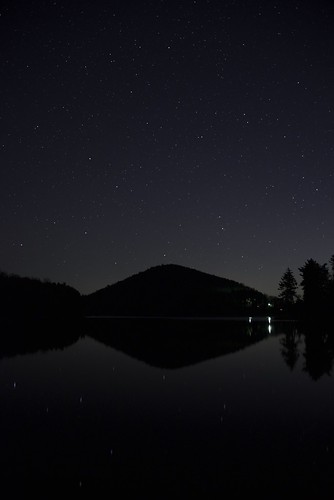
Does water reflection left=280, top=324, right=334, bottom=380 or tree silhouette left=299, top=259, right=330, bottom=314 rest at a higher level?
tree silhouette left=299, top=259, right=330, bottom=314

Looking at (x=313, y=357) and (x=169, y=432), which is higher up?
(x=313, y=357)

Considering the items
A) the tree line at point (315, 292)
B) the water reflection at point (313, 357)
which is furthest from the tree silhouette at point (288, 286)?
the water reflection at point (313, 357)

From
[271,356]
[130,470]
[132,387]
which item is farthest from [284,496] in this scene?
[271,356]

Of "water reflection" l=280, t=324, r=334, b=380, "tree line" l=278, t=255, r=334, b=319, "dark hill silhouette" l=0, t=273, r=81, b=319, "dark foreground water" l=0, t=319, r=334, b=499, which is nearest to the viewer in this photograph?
"dark foreground water" l=0, t=319, r=334, b=499

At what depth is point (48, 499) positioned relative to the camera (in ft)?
21.4

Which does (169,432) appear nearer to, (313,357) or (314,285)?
(313,357)

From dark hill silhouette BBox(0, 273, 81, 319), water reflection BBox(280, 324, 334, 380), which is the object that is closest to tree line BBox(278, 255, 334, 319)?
water reflection BBox(280, 324, 334, 380)

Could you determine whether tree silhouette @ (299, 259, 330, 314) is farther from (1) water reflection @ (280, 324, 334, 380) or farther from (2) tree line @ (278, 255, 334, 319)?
(1) water reflection @ (280, 324, 334, 380)

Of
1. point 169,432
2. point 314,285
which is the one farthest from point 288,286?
point 169,432

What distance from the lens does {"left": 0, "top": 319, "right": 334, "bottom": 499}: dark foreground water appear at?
284 inches

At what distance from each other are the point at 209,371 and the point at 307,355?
327 inches

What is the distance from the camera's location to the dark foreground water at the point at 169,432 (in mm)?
7215

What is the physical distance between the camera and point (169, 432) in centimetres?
1012

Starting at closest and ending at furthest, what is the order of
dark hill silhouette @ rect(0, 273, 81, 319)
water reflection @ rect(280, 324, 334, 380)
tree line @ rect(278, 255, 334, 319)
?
water reflection @ rect(280, 324, 334, 380) < tree line @ rect(278, 255, 334, 319) < dark hill silhouette @ rect(0, 273, 81, 319)
